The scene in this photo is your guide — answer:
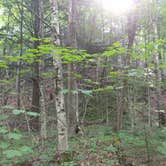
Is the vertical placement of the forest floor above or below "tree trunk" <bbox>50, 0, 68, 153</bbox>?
below

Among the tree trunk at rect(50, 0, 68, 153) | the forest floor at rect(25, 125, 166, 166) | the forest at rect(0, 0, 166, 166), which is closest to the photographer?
the forest at rect(0, 0, 166, 166)

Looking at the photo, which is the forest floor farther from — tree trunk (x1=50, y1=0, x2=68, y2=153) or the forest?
tree trunk (x1=50, y1=0, x2=68, y2=153)

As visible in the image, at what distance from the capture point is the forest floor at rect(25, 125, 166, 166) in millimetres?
6051


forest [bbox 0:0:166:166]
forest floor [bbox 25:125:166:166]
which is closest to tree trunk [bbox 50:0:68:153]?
forest [bbox 0:0:166:166]

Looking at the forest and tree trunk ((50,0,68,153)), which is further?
tree trunk ((50,0,68,153))

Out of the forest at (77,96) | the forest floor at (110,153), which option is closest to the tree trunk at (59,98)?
the forest at (77,96)

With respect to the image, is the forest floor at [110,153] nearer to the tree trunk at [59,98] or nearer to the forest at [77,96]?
the forest at [77,96]

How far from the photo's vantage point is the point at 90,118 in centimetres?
1223

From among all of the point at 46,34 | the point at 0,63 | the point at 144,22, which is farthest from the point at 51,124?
the point at 0,63

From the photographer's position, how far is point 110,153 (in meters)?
7.07

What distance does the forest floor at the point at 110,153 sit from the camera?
19.9ft

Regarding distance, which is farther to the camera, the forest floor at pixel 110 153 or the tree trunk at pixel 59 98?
the forest floor at pixel 110 153

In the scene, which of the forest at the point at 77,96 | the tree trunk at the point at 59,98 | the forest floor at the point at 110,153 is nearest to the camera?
the forest at the point at 77,96

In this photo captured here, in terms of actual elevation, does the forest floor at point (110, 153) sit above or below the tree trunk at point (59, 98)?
below
